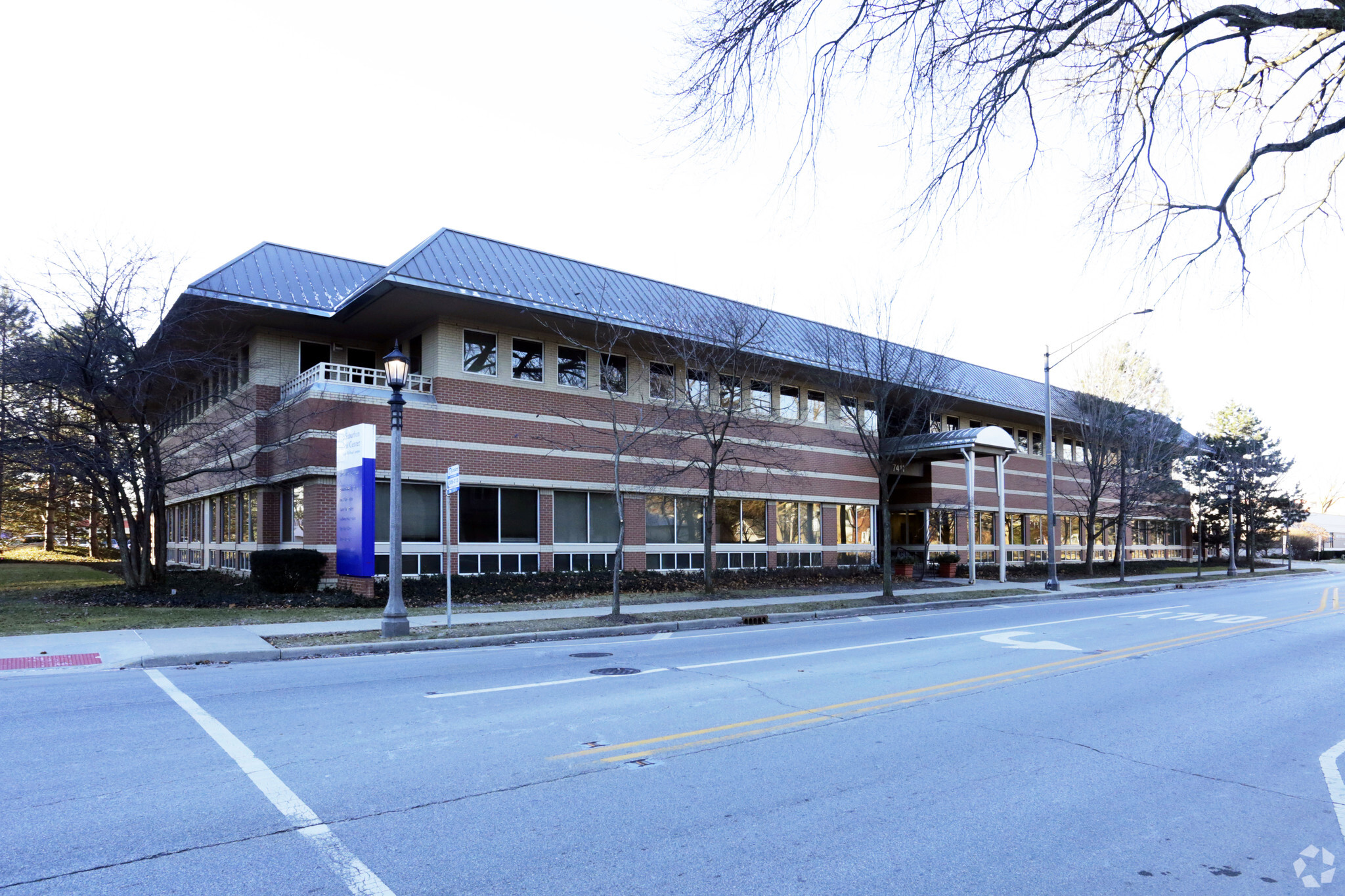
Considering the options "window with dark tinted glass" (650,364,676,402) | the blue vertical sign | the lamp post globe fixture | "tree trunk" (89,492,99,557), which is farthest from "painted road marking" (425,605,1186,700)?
"tree trunk" (89,492,99,557)

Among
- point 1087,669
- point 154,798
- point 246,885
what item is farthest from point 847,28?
point 1087,669

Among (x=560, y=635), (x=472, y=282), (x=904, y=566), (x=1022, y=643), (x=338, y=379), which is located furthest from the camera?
(x=904, y=566)

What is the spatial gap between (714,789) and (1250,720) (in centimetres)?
572

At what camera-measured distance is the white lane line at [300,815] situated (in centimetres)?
406

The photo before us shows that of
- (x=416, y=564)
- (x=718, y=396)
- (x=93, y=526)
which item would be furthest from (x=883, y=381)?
(x=93, y=526)

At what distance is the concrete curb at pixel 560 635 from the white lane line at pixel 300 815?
4.27 meters

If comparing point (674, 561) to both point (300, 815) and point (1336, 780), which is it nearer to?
point (1336, 780)

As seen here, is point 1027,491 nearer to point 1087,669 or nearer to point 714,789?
point 1087,669

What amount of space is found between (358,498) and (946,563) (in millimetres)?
24466

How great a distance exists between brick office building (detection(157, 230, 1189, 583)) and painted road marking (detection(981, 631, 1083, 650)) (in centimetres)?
936

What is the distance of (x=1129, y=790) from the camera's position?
5777 mm

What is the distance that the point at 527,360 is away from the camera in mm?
23891

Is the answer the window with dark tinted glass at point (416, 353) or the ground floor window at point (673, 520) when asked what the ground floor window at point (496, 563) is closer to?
the ground floor window at point (673, 520)

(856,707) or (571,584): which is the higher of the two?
(856,707)
